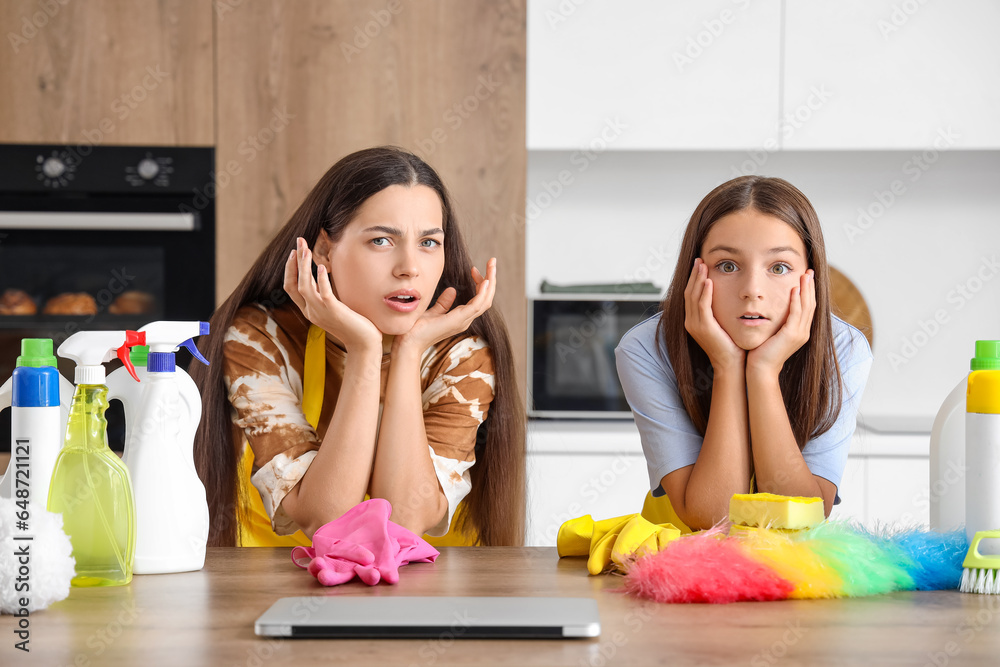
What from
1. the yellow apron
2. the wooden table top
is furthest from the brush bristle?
the yellow apron

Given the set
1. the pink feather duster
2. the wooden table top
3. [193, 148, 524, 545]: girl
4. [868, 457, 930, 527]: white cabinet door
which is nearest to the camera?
the wooden table top

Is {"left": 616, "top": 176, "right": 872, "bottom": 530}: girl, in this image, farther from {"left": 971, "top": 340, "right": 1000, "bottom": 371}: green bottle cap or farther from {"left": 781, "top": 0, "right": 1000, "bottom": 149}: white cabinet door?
{"left": 781, "top": 0, "right": 1000, "bottom": 149}: white cabinet door

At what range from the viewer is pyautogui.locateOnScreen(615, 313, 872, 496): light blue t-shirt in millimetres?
1288

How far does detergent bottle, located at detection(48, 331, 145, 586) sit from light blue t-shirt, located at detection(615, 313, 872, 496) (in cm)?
75

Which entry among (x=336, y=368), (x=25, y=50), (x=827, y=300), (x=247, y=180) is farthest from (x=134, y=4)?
(x=827, y=300)

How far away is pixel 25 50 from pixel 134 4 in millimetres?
326

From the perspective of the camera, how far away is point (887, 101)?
2.46 m

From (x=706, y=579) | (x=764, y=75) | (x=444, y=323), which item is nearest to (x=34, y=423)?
(x=444, y=323)

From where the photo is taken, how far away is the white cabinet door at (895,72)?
2434 millimetres

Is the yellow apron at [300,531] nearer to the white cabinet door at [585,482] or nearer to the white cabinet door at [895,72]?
the white cabinet door at [585,482]

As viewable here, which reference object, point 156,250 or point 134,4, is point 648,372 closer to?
point 156,250

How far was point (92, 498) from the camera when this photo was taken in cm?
82

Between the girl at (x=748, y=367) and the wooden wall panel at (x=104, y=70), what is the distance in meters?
1.64

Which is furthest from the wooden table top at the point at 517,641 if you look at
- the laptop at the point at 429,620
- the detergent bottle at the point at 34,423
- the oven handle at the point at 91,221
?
the oven handle at the point at 91,221
